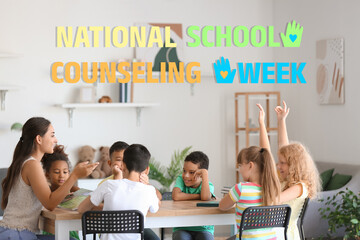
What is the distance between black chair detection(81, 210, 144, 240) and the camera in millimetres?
3137

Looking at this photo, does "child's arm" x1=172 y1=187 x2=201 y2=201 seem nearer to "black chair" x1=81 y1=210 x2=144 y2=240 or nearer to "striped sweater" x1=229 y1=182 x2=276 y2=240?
"striped sweater" x1=229 y1=182 x2=276 y2=240

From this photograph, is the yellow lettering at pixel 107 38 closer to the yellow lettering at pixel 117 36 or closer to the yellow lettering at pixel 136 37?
the yellow lettering at pixel 117 36

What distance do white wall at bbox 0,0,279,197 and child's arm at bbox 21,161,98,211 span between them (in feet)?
11.2

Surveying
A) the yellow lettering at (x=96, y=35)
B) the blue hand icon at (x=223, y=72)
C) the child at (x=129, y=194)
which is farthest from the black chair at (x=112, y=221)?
the blue hand icon at (x=223, y=72)

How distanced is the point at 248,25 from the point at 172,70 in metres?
1.12

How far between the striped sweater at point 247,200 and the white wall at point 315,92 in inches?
122

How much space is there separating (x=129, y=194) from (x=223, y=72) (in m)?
4.46

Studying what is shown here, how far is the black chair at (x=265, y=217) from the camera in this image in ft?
10.9

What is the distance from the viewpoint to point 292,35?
7.36 metres

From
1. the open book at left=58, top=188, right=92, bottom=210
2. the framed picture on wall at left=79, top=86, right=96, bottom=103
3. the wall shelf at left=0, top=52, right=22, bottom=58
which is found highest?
the wall shelf at left=0, top=52, right=22, bottom=58

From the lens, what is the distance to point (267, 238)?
3.45 meters

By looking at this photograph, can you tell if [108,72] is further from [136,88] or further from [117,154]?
[117,154]

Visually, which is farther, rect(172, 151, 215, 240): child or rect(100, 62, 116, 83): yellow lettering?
rect(100, 62, 116, 83): yellow lettering

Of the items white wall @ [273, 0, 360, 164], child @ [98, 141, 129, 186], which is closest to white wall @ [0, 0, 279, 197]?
white wall @ [273, 0, 360, 164]
